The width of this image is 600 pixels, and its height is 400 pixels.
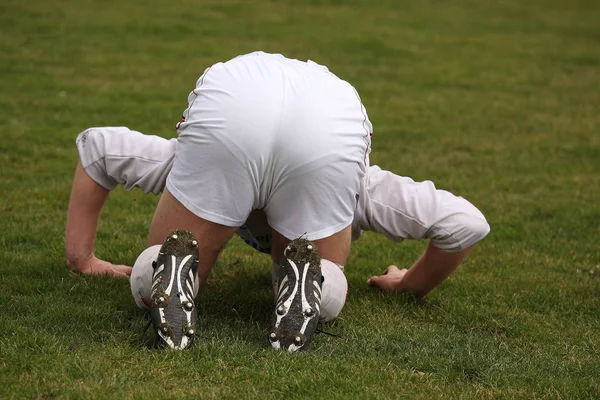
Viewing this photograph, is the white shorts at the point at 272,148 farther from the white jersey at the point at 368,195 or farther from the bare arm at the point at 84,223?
the bare arm at the point at 84,223

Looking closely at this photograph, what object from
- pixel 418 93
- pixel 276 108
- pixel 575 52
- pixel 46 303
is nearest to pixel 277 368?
pixel 276 108

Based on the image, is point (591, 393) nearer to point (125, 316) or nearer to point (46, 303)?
point (125, 316)

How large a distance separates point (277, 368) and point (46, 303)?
54.1 inches

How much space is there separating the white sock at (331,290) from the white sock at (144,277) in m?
0.53

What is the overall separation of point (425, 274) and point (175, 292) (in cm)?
156

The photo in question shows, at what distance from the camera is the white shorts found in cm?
376

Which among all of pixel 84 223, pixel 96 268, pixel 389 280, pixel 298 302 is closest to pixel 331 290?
pixel 298 302

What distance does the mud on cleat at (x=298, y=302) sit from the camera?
3.80m

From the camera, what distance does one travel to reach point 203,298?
4.73 m

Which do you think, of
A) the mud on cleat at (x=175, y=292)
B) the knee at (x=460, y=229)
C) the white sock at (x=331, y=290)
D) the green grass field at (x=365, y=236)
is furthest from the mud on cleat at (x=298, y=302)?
the knee at (x=460, y=229)

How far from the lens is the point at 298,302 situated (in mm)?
3801

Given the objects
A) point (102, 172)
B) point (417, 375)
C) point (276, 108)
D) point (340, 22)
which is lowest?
point (340, 22)

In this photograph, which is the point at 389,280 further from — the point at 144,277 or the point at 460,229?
the point at 144,277

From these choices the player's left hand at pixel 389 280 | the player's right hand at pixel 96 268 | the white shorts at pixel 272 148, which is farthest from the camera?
the player's left hand at pixel 389 280
